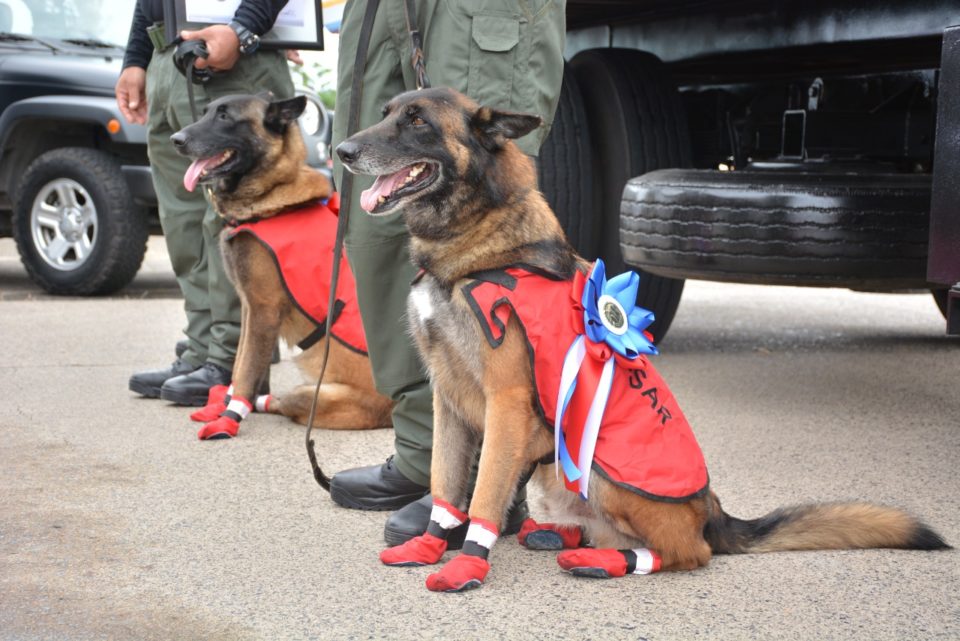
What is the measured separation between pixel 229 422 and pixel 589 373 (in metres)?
1.81

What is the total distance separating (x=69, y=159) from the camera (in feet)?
24.5

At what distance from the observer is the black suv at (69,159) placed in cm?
736

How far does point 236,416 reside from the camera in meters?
4.15

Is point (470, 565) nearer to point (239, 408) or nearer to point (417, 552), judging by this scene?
point (417, 552)

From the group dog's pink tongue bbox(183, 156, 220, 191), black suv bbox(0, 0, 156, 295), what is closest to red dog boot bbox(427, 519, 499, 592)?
dog's pink tongue bbox(183, 156, 220, 191)

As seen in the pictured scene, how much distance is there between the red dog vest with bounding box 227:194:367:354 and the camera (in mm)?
4215

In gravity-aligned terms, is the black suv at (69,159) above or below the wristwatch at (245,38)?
below

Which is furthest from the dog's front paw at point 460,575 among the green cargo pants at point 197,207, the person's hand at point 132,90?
the person's hand at point 132,90

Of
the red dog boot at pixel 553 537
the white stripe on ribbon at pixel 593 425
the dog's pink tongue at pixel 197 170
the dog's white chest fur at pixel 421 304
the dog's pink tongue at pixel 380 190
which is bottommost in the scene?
the red dog boot at pixel 553 537

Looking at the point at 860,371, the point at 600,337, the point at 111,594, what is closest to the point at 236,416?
the point at 111,594

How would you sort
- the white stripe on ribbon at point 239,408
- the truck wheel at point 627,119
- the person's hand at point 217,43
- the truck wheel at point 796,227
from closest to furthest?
the truck wheel at point 796,227, the white stripe on ribbon at point 239,408, the person's hand at point 217,43, the truck wheel at point 627,119

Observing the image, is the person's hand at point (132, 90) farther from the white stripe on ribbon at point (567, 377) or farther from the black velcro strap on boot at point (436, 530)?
the white stripe on ribbon at point (567, 377)

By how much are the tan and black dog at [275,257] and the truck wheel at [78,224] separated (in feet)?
10.3

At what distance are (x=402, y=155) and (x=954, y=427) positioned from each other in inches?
101
